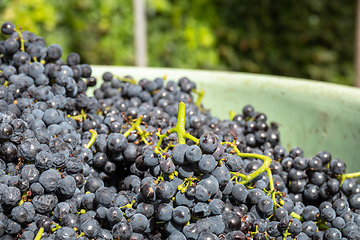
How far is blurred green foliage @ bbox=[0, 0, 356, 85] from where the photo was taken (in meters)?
4.38

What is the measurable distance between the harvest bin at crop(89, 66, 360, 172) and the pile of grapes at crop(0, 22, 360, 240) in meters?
0.17

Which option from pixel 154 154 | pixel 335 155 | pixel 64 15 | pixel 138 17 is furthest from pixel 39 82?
pixel 64 15

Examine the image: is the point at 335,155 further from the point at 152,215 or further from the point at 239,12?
the point at 239,12

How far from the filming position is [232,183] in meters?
0.84

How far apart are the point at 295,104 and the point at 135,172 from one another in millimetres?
636

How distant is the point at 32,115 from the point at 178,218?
395mm

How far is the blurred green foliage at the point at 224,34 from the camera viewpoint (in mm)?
4375

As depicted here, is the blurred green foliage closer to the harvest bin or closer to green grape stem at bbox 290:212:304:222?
the harvest bin

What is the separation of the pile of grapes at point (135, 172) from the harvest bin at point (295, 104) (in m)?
0.17

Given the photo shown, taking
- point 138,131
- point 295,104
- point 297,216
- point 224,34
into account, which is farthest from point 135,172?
point 224,34

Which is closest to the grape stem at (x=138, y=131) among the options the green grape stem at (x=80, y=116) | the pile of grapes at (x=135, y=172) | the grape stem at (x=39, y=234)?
the pile of grapes at (x=135, y=172)

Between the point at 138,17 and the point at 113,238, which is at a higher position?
the point at 138,17

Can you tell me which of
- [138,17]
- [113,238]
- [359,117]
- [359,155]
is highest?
[138,17]

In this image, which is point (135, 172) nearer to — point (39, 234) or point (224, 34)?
point (39, 234)
